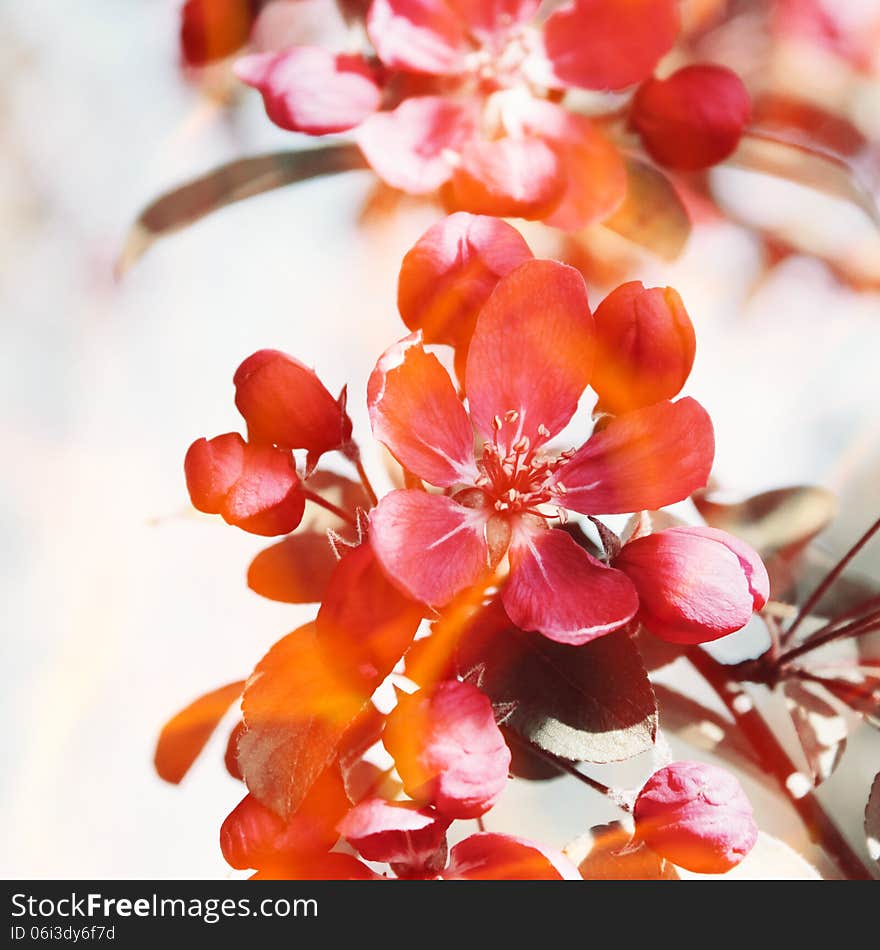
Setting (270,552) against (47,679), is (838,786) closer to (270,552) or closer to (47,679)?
(270,552)

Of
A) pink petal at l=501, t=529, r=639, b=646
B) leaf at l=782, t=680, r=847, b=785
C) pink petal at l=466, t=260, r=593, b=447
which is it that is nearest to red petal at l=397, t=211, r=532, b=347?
pink petal at l=466, t=260, r=593, b=447

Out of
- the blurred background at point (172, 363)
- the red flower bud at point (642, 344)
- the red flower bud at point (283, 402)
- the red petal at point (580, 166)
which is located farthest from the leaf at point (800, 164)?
the red flower bud at point (283, 402)

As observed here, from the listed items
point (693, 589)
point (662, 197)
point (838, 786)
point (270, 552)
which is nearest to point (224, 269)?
point (270, 552)

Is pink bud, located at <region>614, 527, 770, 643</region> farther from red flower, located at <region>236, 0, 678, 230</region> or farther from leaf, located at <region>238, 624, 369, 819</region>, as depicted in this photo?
red flower, located at <region>236, 0, 678, 230</region>

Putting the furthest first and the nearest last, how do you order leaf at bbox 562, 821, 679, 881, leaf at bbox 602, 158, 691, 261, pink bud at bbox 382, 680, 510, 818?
leaf at bbox 602, 158, 691, 261 → leaf at bbox 562, 821, 679, 881 → pink bud at bbox 382, 680, 510, 818

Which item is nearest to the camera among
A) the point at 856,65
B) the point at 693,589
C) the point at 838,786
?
the point at 693,589

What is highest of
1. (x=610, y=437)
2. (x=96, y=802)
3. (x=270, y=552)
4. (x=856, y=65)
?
(x=856, y=65)
